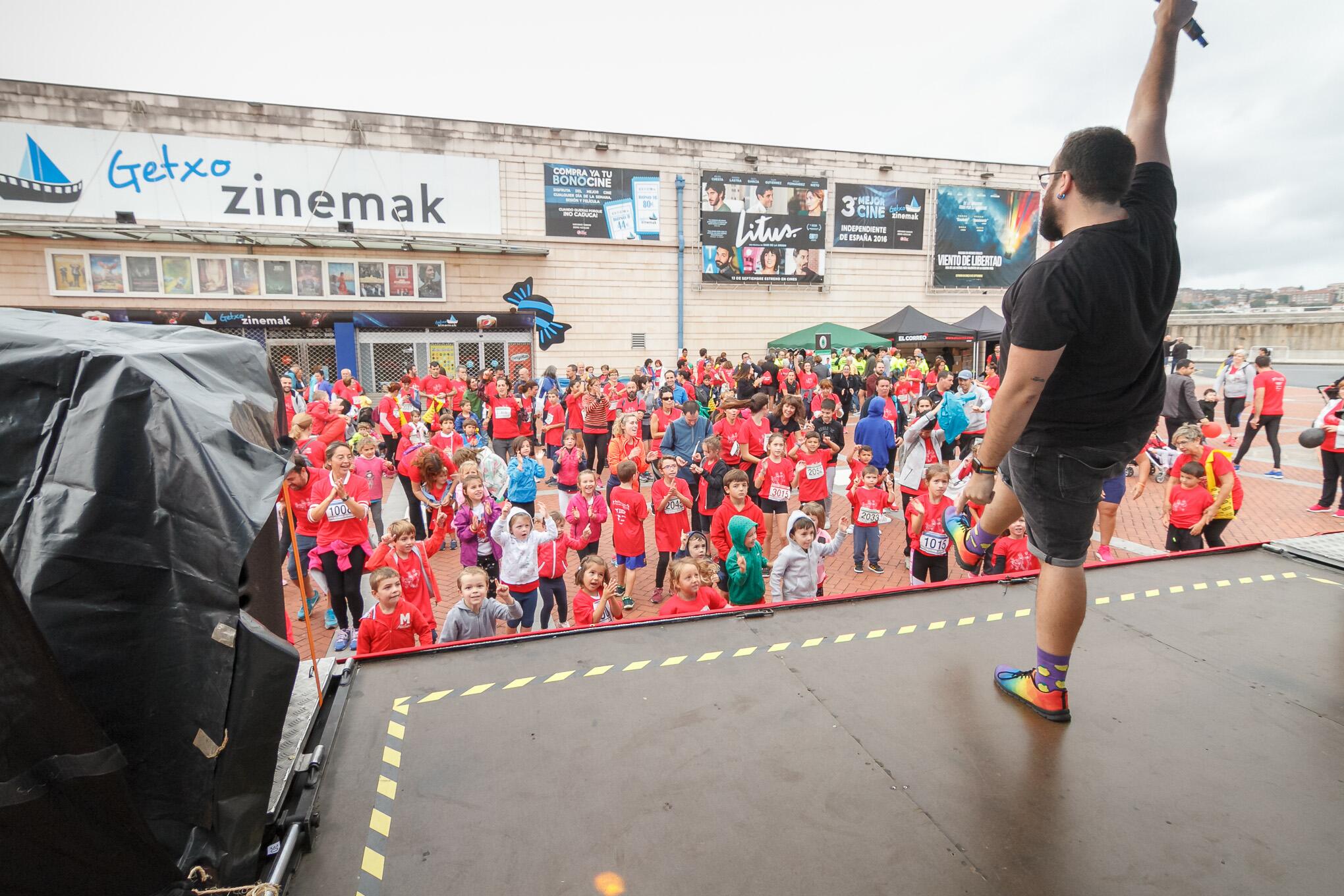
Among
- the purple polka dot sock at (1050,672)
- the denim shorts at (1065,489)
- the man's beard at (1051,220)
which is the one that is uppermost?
the man's beard at (1051,220)

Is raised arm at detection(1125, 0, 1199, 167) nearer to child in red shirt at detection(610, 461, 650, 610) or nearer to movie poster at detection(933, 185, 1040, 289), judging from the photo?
child in red shirt at detection(610, 461, 650, 610)

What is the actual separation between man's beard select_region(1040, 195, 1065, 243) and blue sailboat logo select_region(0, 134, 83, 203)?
75.9ft

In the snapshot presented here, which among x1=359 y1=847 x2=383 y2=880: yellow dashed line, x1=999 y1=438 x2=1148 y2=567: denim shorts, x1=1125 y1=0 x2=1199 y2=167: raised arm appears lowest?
x1=359 y1=847 x2=383 y2=880: yellow dashed line

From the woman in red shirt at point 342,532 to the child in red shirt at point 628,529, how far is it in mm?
2201

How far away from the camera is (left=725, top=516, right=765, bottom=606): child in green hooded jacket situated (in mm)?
5148

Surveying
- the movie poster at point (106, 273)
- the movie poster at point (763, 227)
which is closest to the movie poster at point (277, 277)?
the movie poster at point (106, 273)

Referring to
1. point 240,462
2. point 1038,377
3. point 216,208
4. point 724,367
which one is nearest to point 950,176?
point 724,367

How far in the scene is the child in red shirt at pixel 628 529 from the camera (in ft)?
20.4

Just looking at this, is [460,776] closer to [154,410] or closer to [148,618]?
[148,618]

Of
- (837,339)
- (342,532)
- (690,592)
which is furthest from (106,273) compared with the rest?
(690,592)

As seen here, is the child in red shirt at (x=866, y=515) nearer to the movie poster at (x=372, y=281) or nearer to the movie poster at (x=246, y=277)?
the movie poster at (x=372, y=281)

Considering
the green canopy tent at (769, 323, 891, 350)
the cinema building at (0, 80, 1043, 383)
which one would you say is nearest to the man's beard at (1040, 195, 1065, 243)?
the green canopy tent at (769, 323, 891, 350)

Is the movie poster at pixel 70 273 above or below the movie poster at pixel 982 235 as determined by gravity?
below

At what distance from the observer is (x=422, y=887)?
1.73m
